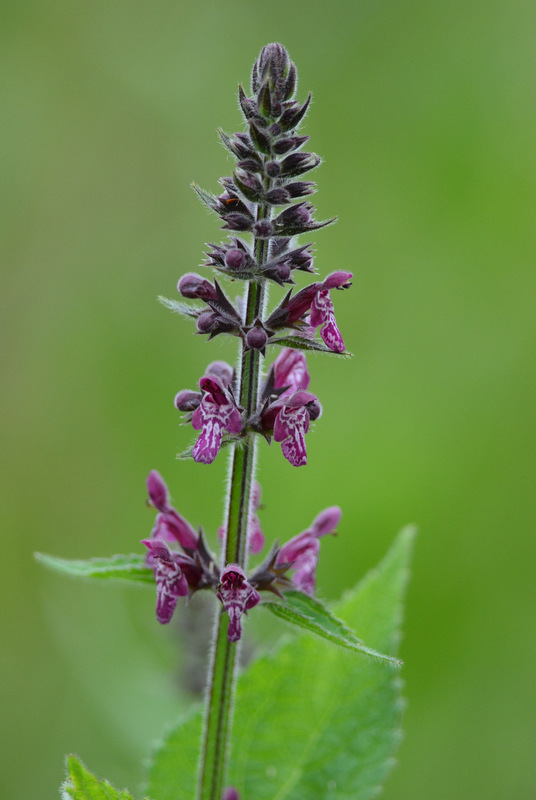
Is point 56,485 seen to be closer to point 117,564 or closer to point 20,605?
point 20,605

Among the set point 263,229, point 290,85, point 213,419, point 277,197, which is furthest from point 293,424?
point 290,85

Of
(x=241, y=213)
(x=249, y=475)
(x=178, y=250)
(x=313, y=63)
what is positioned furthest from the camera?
(x=313, y=63)

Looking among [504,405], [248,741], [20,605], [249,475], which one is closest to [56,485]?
[20,605]

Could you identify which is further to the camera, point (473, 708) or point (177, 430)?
point (177, 430)

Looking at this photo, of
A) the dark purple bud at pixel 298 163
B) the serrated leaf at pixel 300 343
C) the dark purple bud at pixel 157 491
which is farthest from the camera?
the dark purple bud at pixel 157 491

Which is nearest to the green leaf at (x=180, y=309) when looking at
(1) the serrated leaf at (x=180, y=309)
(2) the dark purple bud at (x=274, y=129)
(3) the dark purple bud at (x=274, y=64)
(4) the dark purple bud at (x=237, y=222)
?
(1) the serrated leaf at (x=180, y=309)

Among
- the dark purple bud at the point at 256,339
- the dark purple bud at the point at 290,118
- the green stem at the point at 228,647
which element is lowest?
the green stem at the point at 228,647

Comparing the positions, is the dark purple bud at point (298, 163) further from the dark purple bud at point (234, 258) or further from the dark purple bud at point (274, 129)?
the dark purple bud at point (234, 258)
